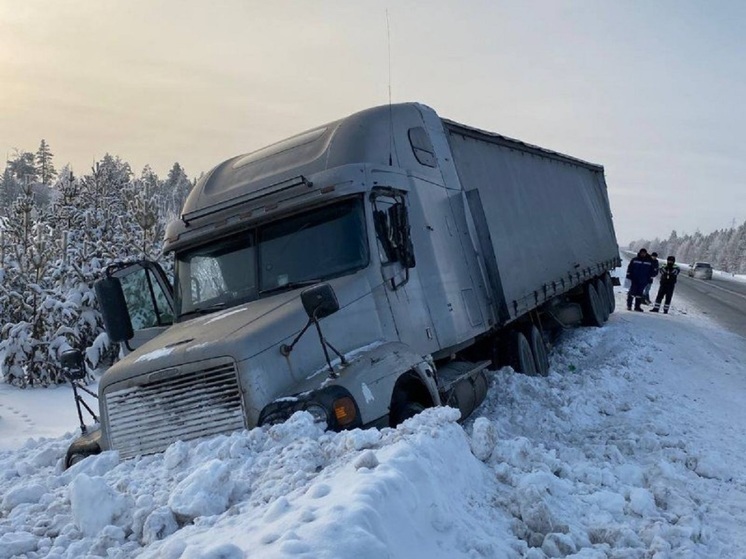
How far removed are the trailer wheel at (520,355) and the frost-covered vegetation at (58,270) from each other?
9.95 metres

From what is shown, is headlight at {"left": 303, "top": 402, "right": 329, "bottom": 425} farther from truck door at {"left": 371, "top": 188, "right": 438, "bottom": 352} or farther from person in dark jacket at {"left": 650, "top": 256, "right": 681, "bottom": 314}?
person in dark jacket at {"left": 650, "top": 256, "right": 681, "bottom": 314}

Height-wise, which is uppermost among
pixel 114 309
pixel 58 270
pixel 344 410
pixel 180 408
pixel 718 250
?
pixel 58 270

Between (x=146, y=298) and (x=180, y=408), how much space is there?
106 inches

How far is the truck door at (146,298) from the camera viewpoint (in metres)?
6.86

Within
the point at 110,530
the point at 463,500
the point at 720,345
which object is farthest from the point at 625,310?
the point at 110,530

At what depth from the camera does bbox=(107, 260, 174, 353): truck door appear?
6855mm

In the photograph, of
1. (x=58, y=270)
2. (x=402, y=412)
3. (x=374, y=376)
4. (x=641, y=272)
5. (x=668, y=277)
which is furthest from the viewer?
(x=641, y=272)

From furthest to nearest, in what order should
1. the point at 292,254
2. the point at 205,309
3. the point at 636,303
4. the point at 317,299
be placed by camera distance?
the point at 636,303 → the point at 205,309 → the point at 292,254 → the point at 317,299

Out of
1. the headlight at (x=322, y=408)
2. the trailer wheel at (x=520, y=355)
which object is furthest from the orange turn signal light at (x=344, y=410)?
the trailer wheel at (x=520, y=355)

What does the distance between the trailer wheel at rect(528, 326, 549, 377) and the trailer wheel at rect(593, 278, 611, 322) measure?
18.5ft

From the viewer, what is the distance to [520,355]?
9375mm

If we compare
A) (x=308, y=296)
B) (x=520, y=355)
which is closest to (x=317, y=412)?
(x=308, y=296)

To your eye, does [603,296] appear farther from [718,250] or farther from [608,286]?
[718,250]

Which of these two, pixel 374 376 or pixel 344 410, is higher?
pixel 374 376
